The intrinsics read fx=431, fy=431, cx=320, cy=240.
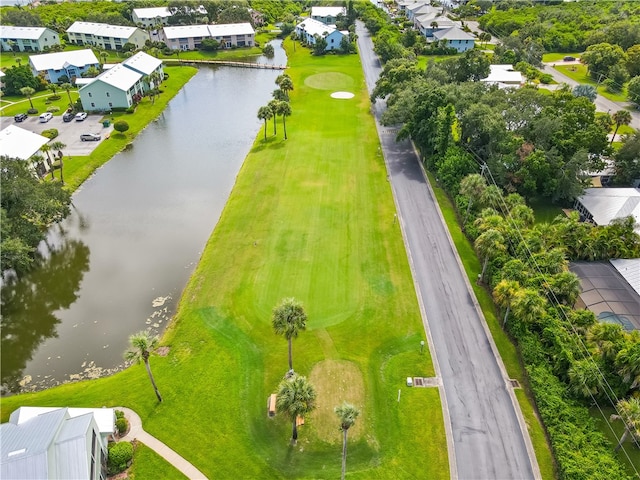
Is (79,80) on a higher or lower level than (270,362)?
higher

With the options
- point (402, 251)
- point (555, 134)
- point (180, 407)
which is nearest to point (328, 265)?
point (402, 251)

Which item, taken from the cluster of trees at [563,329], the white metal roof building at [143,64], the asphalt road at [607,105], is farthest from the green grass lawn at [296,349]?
the asphalt road at [607,105]

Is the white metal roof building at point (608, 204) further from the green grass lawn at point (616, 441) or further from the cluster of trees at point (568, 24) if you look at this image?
the cluster of trees at point (568, 24)

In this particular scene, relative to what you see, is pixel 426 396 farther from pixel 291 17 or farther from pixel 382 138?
pixel 291 17

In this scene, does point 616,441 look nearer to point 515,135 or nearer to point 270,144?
point 515,135

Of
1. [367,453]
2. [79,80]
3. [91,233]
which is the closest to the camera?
[367,453]

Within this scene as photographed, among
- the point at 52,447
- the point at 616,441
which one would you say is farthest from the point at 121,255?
the point at 616,441
